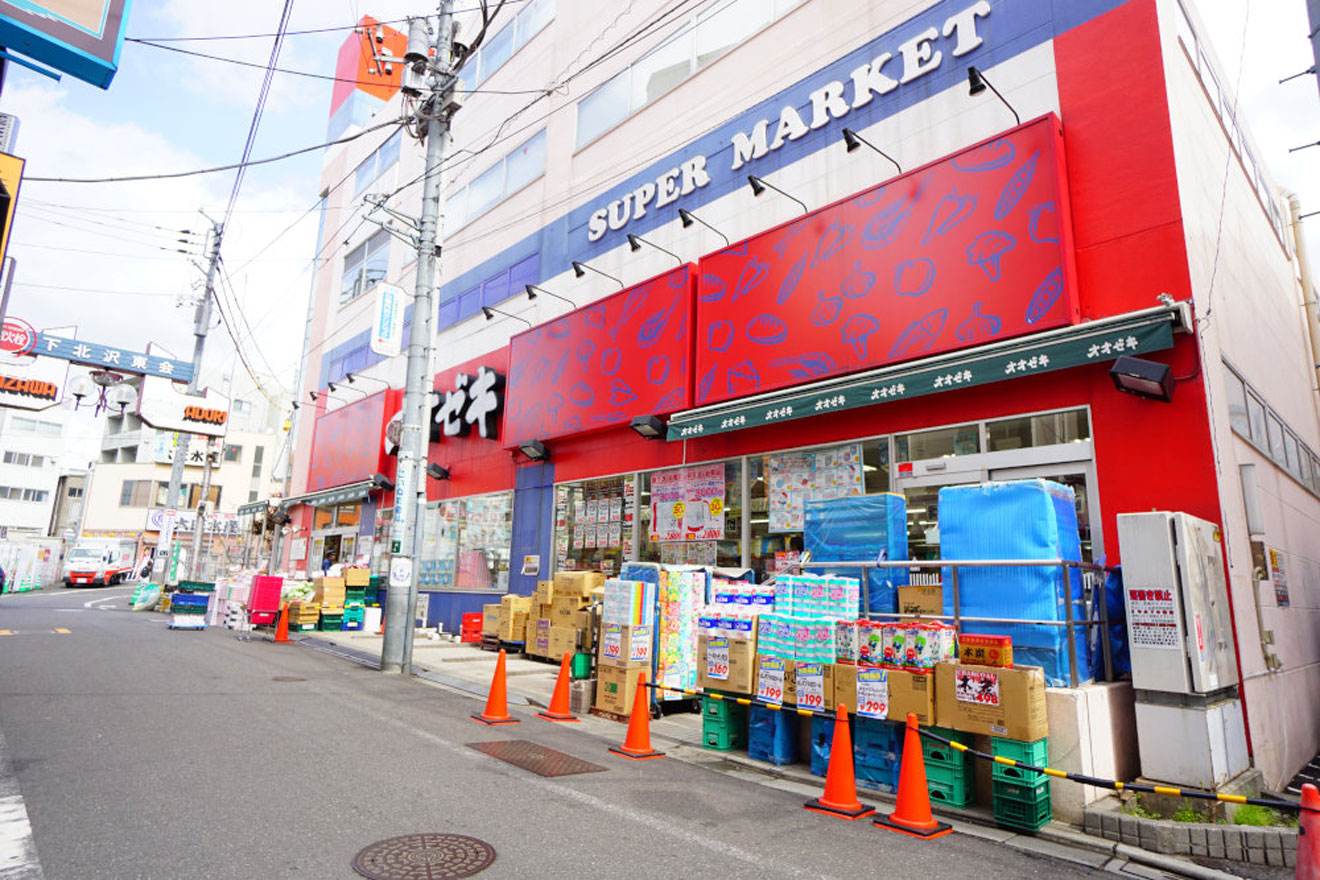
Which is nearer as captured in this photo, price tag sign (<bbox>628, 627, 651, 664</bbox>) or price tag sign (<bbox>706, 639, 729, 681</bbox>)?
price tag sign (<bbox>706, 639, 729, 681</bbox>)

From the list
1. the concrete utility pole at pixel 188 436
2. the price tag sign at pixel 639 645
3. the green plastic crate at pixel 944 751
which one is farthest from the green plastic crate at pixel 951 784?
the concrete utility pole at pixel 188 436

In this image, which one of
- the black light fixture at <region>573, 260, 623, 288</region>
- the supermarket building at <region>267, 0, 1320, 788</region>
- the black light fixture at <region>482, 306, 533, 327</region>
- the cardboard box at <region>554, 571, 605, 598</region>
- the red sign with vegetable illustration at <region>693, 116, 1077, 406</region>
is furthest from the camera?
the black light fixture at <region>482, 306, 533, 327</region>

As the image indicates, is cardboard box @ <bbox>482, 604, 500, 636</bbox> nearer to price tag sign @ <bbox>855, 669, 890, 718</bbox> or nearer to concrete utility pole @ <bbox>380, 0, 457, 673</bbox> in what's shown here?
concrete utility pole @ <bbox>380, 0, 457, 673</bbox>

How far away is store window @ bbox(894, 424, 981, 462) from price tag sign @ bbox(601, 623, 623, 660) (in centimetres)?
450

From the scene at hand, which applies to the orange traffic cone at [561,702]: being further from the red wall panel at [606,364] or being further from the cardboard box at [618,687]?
the red wall panel at [606,364]

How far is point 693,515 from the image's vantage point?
513 inches

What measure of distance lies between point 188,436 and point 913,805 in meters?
33.0

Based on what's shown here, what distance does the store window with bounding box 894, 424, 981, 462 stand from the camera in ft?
31.1

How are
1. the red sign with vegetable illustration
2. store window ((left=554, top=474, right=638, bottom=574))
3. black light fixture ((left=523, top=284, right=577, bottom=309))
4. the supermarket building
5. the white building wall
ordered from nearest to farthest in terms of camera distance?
1. the white building wall
2. the supermarket building
3. the red sign with vegetable illustration
4. store window ((left=554, top=474, right=638, bottom=574))
5. black light fixture ((left=523, top=284, right=577, bottom=309))

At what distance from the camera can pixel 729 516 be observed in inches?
490

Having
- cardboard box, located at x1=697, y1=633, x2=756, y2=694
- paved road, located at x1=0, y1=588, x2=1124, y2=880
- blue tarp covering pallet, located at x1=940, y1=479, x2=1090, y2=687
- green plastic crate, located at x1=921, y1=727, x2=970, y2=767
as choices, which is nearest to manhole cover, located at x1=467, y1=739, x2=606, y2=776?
paved road, located at x1=0, y1=588, x2=1124, y2=880

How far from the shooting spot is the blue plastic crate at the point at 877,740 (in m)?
6.27

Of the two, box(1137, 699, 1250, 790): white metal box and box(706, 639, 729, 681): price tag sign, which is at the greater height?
box(706, 639, 729, 681): price tag sign

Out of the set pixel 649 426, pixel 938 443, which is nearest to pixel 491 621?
pixel 649 426
